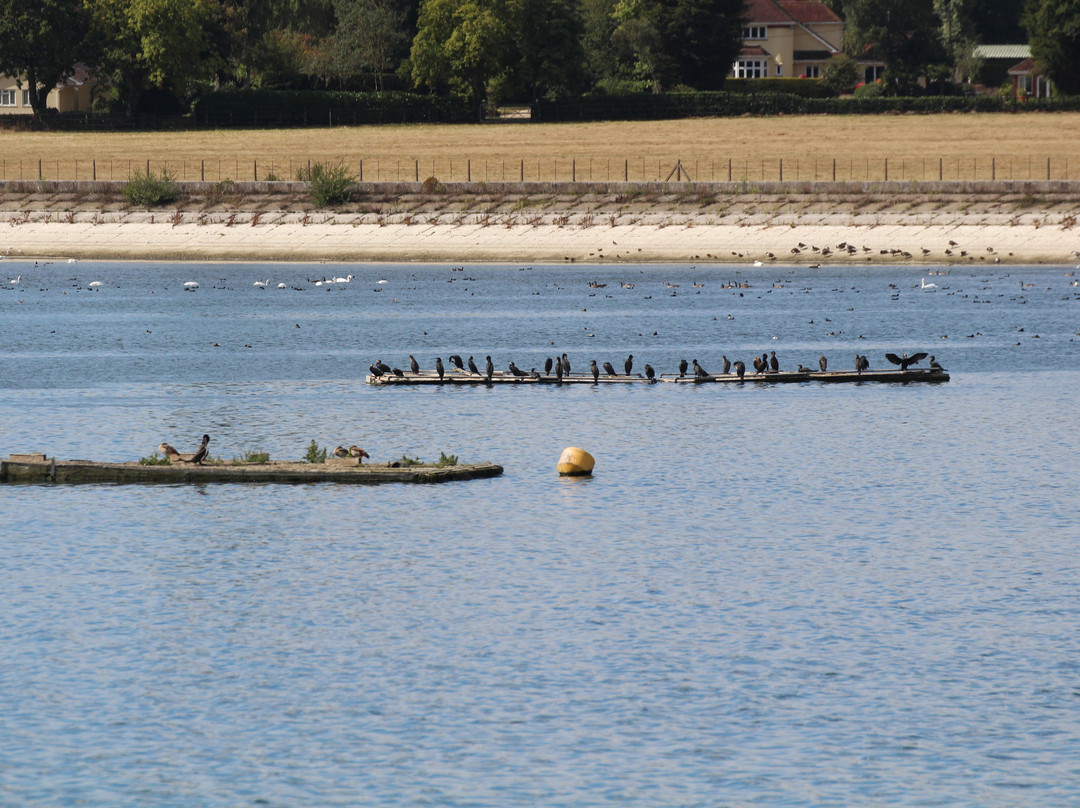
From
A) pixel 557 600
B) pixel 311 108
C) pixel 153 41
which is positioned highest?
pixel 153 41

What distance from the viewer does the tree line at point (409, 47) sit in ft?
501

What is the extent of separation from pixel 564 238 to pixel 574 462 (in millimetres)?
64348

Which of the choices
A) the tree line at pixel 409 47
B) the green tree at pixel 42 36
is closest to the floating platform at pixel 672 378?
the tree line at pixel 409 47

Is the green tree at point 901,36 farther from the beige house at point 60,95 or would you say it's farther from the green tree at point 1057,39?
the beige house at point 60,95

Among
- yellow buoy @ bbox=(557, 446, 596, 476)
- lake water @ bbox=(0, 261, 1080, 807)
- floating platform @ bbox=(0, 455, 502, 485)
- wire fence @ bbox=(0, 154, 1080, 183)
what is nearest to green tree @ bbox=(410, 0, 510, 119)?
wire fence @ bbox=(0, 154, 1080, 183)

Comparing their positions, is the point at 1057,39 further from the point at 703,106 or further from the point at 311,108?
the point at 311,108

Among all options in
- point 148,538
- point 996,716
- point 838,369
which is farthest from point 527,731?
point 838,369

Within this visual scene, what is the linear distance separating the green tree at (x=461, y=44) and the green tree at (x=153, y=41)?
20.1 metres

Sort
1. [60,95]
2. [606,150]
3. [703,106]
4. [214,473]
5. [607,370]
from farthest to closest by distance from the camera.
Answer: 1. [60,95]
2. [703,106]
3. [606,150]
4. [607,370]
5. [214,473]

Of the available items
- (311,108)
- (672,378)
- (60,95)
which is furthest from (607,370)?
(60,95)

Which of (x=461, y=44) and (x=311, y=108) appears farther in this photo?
(x=311, y=108)

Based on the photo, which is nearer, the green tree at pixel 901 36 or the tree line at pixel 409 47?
the tree line at pixel 409 47

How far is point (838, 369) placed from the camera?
Answer: 5972 cm

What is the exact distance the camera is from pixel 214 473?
123 ft
